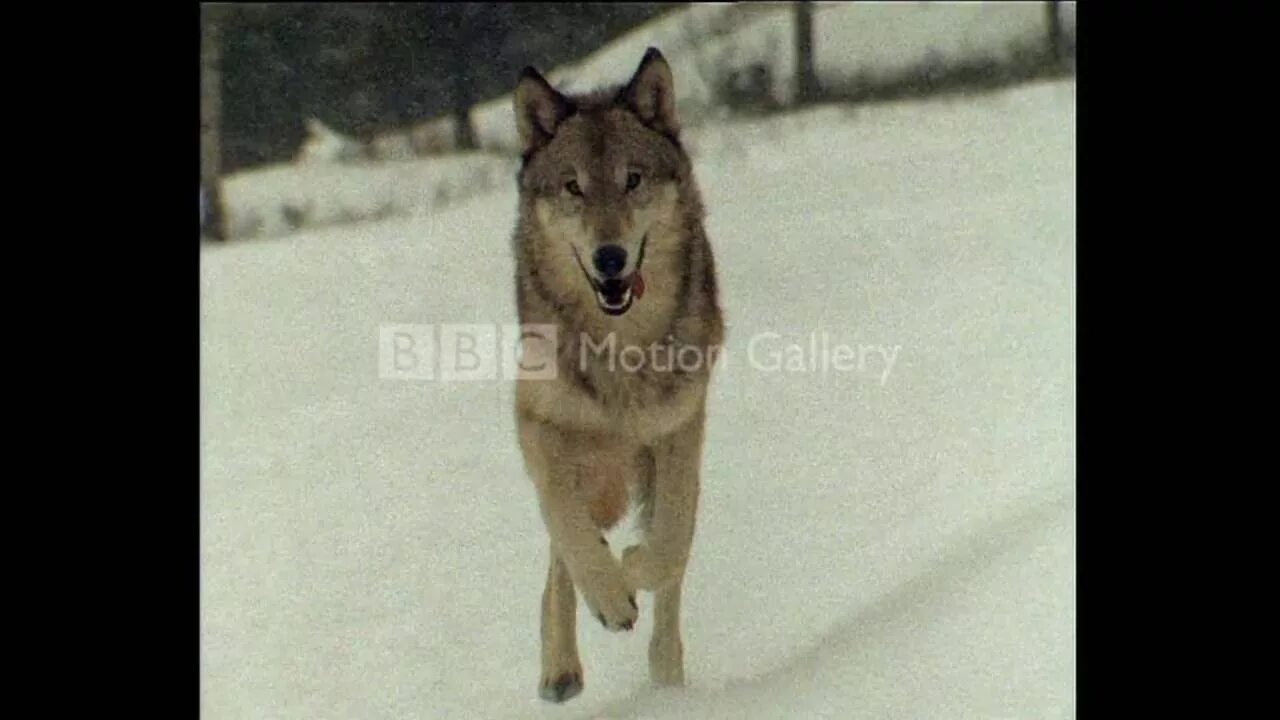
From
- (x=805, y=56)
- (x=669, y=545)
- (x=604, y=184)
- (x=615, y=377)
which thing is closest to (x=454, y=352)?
(x=615, y=377)

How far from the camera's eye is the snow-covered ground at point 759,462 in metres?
2.49

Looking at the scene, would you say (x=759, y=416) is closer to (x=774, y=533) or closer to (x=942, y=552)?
(x=774, y=533)

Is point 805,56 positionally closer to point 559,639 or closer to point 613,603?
point 613,603

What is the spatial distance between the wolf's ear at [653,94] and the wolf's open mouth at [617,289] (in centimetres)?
24

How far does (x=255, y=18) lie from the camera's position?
249 cm

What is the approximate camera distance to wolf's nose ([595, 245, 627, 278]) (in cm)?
241

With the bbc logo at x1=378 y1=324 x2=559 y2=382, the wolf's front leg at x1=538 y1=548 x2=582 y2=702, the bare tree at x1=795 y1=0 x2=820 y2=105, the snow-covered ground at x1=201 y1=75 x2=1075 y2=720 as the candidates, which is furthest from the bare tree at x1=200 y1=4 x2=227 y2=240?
the bare tree at x1=795 y1=0 x2=820 y2=105

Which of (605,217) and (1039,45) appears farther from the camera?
(1039,45)

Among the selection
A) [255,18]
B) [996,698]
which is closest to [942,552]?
[996,698]

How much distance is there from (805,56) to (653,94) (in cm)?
35

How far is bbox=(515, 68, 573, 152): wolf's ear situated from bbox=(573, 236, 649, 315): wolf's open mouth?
0.25m

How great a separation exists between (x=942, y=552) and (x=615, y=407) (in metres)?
0.74

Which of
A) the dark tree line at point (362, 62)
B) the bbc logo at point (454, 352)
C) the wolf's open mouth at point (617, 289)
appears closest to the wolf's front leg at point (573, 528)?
the bbc logo at point (454, 352)

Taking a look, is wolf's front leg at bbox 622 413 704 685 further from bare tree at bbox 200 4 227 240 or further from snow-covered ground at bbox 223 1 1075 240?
bare tree at bbox 200 4 227 240
